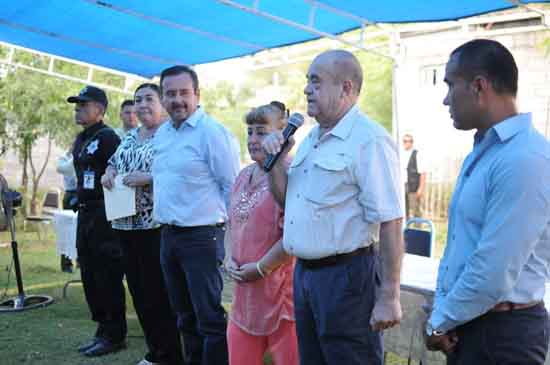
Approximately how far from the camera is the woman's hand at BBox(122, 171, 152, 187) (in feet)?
13.1

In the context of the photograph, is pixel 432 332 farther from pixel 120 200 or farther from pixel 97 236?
pixel 97 236

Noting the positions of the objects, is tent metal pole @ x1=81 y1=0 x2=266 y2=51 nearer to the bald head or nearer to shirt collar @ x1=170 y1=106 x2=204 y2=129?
shirt collar @ x1=170 y1=106 x2=204 y2=129

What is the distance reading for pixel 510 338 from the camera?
179cm

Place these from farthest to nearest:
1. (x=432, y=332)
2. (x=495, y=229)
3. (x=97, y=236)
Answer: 1. (x=97, y=236)
2. (x=432, y=332)
3. (x=495, y=229)

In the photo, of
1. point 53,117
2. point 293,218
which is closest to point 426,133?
point 53,117

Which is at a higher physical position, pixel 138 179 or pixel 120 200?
pixel 138 179

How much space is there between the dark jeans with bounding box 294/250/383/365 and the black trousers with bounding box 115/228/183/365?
198 cm

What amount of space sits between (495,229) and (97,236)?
3.56 metres

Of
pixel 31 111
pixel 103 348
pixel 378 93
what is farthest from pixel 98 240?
pixel 378 93

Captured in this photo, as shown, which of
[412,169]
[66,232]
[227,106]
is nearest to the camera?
[66,232]

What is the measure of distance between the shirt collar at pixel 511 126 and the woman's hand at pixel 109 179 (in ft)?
9.55

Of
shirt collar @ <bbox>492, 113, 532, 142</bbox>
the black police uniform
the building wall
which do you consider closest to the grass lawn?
the black police uniform

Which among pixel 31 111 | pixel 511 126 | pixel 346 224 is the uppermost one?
pixel 31 111

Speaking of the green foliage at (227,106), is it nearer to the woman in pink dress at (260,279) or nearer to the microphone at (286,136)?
the woman in pink dress at (260,279)
